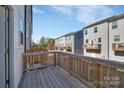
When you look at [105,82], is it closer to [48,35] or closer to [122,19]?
[48,35]

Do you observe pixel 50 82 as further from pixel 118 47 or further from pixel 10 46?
pixel 118 47

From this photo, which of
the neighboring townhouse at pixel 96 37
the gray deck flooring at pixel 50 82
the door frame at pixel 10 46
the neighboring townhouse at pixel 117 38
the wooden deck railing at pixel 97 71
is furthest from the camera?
the neighboring townhouse at pixel 96 37

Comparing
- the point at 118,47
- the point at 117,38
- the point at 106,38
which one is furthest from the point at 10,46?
the point at 106,38

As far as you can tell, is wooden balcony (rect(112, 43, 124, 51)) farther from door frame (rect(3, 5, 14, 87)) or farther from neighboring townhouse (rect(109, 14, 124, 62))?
door frame (rect(3, 5, 14, 87))

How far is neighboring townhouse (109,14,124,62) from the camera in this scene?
15.4 metres

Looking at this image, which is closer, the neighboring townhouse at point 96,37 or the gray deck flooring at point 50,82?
the gray deck flooring at point 50,82

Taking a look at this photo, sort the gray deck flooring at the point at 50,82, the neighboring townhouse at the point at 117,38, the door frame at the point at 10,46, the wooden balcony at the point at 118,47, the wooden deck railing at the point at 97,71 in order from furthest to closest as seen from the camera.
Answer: the neighboring townhouse at the point at 117,38 < the wooden balcony at the point at 118,47 < the gray deck flooring at the point at 50,82 < the door frame at the point at 10,46 < the wooden deck railing at the point at 97,71

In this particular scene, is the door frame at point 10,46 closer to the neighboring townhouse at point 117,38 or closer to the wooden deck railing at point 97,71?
the wooden deck railing at point 97,71

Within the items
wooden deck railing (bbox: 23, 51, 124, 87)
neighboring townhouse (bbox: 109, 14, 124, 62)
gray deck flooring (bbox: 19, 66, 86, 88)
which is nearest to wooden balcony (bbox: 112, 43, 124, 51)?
neighboring townhouse (bbox: 109, 14, 124, 62)

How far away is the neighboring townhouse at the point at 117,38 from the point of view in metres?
15.4

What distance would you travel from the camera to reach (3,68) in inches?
106

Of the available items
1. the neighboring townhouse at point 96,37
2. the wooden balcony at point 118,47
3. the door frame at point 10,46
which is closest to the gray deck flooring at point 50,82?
the door frame at point 10,46

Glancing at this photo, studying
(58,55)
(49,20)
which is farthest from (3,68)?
(49,20)

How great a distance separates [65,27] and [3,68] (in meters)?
15.6
